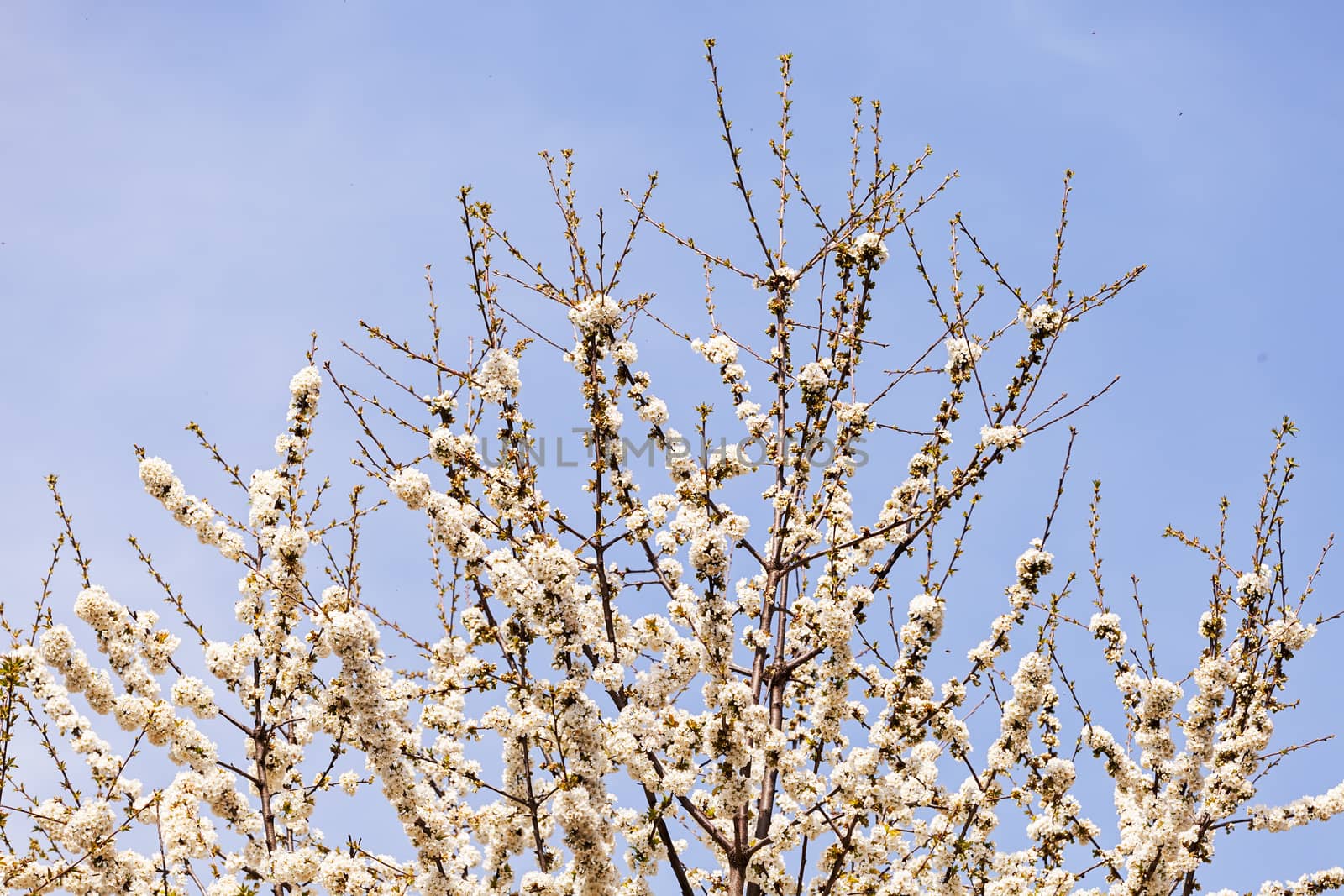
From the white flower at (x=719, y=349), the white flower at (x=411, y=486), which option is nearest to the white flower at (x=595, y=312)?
the white flower at (x=719, y=349)

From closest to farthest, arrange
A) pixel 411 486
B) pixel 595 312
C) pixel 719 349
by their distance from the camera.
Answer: pixel 411 486 < pixel 595 312 < pixel 719 349

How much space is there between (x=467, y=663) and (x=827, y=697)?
2376 mm

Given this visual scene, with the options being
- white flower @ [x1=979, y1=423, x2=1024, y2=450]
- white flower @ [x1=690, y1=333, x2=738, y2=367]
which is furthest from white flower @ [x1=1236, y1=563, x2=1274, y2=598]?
white flower @ [x1=690, y1=333, x2=738, y2=367]

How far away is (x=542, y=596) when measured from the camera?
702 centimetres

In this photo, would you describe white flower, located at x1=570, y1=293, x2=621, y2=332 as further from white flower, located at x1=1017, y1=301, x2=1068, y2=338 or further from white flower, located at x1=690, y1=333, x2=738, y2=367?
white flower, located at x1=1017, y1=301, x2=1068, y2=338

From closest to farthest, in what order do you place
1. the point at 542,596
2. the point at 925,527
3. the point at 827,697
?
the point at 542,596, the point at 827,697, the point at 925,527

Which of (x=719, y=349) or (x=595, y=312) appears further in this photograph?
(x=719, y=349)

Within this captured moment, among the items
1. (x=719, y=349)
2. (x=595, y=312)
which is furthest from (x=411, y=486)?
(x=719, y=349)

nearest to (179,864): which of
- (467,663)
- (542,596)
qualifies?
(467,663)

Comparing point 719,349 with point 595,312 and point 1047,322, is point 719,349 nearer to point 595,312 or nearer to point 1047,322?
point 595,312

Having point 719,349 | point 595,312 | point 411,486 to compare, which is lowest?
point 411,486

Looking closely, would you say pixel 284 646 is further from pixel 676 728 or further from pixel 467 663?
Result: pixel 676 728

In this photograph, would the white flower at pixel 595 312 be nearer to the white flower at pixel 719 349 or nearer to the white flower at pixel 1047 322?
the white flower at pixel 719 349

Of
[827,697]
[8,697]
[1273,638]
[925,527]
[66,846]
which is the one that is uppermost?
[925,527]
